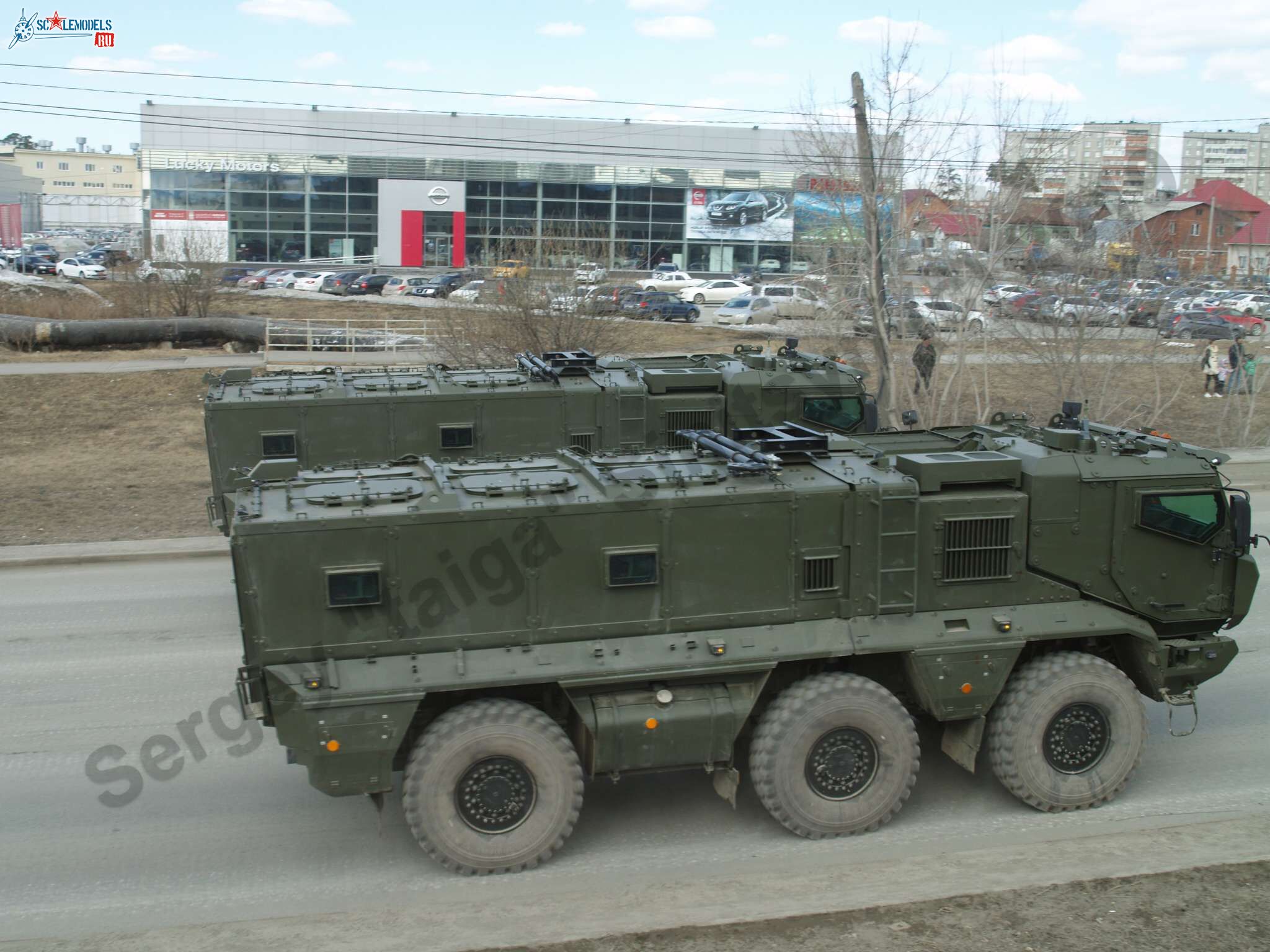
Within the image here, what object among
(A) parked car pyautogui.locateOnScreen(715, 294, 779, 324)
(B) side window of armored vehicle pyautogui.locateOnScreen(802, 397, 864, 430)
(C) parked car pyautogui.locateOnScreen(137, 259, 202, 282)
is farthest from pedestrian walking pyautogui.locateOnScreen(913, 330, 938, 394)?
(C) parked car pyautogui.locateOnScreen(137, 259, 202, 282)

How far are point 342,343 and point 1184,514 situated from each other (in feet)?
88.9

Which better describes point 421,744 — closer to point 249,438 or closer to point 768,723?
point 768,723

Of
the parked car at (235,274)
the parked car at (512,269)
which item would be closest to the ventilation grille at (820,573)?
the parked car at (512,269)

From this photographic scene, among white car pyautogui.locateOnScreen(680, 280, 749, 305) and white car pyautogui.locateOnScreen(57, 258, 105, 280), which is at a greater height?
white car pyautogui.locateOnScreen(57, 258, 105, 280)

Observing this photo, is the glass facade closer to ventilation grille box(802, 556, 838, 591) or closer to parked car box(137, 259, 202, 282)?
parked car box(137, 259, 202, 282)

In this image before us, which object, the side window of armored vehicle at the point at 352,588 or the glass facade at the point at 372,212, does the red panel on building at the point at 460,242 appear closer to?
the glass facade at the point at 372,212

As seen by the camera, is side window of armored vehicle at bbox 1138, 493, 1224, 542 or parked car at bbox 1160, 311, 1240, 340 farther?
parked car at bbox 1160, 311, 1240, 340

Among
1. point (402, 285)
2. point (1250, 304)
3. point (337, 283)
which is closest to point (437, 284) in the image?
point (402, 285)

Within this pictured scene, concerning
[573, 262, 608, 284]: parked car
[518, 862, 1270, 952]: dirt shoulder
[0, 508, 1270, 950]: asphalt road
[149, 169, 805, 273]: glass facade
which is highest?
[149, 169, 805, 273]: glass facade

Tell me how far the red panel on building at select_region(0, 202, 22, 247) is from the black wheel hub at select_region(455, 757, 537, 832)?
67.5m

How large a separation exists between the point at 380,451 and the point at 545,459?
6039mm

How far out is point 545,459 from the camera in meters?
8.73

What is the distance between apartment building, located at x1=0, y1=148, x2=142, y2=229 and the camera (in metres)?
141

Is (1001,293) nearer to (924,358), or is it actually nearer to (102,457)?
(924,358)
